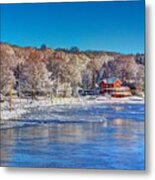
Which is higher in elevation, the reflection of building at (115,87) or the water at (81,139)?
the reflection of building at (115,87)

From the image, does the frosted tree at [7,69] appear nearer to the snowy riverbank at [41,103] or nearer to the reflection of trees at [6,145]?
the snowy riverbank at [41,103]

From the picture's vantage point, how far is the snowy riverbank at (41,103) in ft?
6.81

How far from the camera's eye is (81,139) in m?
2.07

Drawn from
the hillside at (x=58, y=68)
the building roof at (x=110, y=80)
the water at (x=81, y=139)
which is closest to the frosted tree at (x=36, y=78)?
the hillside at (x=58, y=68)

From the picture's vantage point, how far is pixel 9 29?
2.12 metres

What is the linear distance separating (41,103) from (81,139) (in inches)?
9.2

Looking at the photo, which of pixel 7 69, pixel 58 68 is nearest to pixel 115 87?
pixel 58 68

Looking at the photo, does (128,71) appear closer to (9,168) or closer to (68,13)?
(68,13)

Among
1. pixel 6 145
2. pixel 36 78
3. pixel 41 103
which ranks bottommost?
pixel 6 145

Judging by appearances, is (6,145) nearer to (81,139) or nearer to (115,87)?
(81,139)

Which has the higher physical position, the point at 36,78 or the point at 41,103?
the point at 36,78

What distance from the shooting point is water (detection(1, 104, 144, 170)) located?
204 centimetres

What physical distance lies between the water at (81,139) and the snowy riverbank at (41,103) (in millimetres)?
21

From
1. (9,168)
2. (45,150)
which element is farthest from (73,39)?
(9,168)
